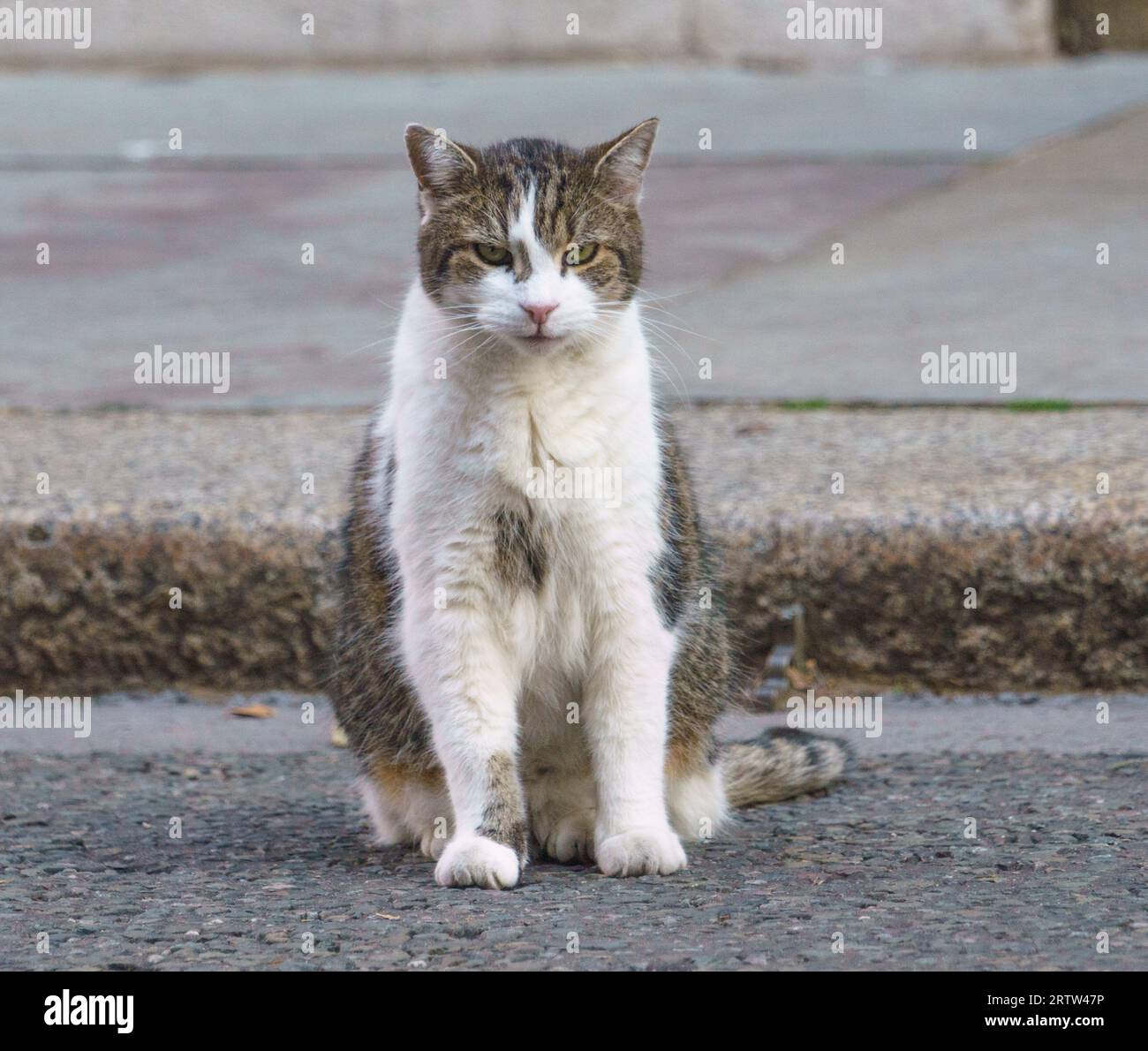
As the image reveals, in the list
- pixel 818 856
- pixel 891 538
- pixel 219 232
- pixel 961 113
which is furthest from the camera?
pixel 961 113

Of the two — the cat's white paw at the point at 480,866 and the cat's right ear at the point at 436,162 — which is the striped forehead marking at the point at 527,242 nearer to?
the cat's right ear at the point at 436,162

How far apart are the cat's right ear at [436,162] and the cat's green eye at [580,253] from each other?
233 millimetres

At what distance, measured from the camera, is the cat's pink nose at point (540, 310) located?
3195 mm

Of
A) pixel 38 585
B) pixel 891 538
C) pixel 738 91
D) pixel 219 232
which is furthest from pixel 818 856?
pixel 738 91

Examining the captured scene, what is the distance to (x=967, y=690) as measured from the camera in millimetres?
4379

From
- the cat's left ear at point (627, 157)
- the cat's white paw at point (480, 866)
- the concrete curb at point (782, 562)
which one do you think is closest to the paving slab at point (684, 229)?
the cat's left ear at point (627, 157)

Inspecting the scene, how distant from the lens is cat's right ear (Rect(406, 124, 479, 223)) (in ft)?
11.1

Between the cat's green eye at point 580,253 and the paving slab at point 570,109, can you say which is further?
the paving slab at point 570,109

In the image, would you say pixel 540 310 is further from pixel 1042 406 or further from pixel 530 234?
pixel 1042 406

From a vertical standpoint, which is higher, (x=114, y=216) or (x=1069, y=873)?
(x=114, y=216)

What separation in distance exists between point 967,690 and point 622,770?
4.47 ft

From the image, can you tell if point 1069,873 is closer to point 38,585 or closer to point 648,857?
point 648,857
